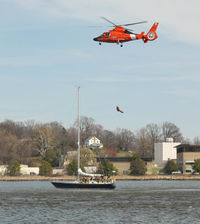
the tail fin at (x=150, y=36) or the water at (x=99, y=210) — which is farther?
the tail fin at (x=150, y=36)

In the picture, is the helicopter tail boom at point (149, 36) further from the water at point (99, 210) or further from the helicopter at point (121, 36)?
the water at point (99, 210)

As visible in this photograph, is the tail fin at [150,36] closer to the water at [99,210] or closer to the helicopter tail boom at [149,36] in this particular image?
the helicopter tail boom at [149,36]

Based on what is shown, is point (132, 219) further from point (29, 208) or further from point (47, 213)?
point (29, 208)

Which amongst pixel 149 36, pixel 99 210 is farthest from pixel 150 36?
pixel 99 210

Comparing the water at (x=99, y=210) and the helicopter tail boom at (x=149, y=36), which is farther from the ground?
the helicopter tail boom at (x=149, y=36)

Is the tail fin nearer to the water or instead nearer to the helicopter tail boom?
the helicopter tail boom

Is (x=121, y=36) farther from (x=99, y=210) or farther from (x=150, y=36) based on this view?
(x=99, y=210)

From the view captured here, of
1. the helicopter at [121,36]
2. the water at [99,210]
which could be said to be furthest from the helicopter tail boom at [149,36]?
the water at [99,210]

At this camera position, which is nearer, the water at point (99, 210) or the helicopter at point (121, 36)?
the water at point (99, 210)

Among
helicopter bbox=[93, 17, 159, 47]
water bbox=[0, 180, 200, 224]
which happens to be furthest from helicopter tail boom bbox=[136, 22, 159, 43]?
water bbox=[0, 180, 200, 224]

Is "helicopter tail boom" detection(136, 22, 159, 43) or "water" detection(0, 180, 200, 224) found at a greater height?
"helicopter tail boom" detection(136, 22, 159, 43)

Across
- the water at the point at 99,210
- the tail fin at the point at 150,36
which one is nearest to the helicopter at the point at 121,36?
the tail fin at the point at 150,36

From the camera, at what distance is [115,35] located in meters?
98.6

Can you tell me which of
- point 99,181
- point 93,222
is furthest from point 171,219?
point 99,181
